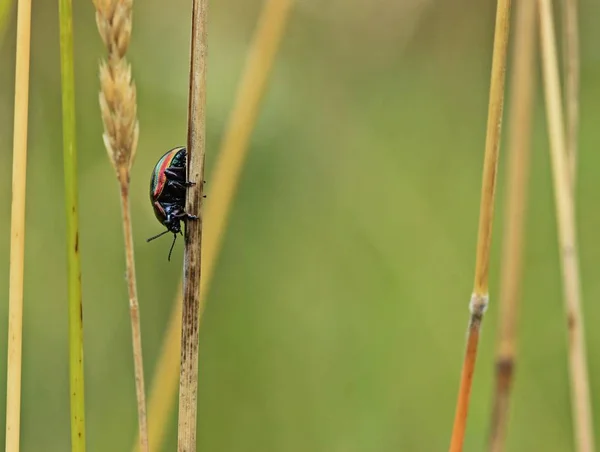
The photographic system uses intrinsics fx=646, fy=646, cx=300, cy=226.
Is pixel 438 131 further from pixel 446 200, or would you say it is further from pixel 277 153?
pixel 277 153

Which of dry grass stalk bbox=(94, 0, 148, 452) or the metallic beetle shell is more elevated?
dry grass stalk bbox=(94, 0, 148, 452)

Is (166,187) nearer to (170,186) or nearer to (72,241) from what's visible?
(170,186)

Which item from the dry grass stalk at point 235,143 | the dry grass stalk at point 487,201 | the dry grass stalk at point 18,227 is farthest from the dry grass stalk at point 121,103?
the dry grass stalk at point 235,143

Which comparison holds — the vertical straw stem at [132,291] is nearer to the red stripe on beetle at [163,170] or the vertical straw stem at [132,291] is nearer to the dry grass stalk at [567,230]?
the red stripe on beetle at [163,170]

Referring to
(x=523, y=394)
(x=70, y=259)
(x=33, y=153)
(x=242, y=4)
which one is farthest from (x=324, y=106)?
(x=70, y=259)

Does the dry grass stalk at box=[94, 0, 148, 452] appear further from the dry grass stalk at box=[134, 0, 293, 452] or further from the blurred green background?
the blurred green background

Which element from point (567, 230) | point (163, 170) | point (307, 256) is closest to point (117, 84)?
point (163, 170)

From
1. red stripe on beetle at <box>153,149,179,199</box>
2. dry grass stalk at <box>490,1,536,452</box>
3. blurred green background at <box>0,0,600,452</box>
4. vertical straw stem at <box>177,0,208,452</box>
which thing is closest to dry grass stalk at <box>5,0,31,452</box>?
vertical straw stem at <box>177,0,208,452</box>
